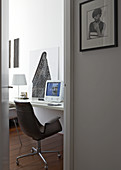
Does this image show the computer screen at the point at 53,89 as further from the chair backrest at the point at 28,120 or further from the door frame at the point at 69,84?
the door frame at the point at 69,84

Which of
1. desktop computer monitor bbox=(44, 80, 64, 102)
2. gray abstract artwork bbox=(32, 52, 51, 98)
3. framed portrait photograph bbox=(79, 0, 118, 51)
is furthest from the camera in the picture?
gray abstract artwork bbox=(32, 52, 51, 98)

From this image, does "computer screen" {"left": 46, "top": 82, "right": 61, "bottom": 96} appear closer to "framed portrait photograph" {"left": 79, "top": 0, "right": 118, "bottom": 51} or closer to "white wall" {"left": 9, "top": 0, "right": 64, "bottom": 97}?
"white wall" {"left": 9, "top": 0, "right": 64, "bottom": 97}

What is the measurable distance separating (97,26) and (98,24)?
0.02 m

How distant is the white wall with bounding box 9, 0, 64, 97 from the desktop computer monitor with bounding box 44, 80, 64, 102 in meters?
0.22

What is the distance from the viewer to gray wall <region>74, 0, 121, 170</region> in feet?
4.85

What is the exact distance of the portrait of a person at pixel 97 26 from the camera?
5.06ft

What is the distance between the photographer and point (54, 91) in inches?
139

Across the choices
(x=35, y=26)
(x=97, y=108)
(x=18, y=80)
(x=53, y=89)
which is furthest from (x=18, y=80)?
(x=97, y=108)

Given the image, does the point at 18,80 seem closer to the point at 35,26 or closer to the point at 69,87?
the point at 35,26

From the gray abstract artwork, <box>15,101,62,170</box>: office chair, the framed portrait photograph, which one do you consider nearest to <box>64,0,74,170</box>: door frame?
the framed portrait photograph

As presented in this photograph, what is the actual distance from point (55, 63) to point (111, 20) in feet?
7.70

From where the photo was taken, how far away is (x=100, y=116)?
1.58 metres

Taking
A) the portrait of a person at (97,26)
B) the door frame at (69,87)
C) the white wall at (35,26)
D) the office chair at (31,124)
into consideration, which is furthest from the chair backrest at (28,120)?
the white wall at (35,26)

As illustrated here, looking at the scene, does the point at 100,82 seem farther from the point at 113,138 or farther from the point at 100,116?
the point at 113,138
